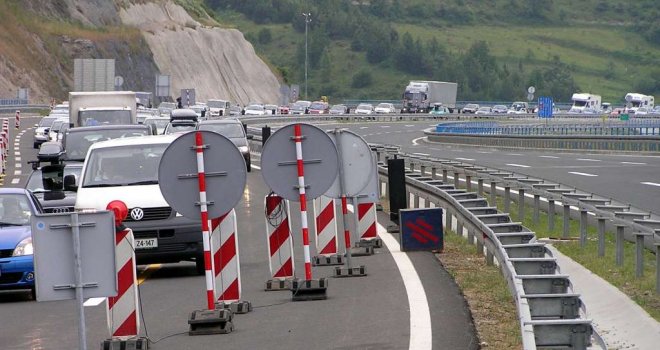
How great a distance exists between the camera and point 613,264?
16.1m

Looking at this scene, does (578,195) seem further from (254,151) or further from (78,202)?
(254,151)

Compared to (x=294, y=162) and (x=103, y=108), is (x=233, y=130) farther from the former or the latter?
(x=294, y=162)

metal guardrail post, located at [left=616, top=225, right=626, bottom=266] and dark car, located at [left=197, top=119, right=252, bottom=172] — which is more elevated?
metal guardrail post, located at [left=616, top=225, right=626, bottom=266]

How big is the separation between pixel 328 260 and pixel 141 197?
7.73ft

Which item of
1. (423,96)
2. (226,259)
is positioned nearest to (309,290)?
(226,259)

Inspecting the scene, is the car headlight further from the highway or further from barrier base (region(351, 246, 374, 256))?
barrier base (region(351, 246, 374, 256))

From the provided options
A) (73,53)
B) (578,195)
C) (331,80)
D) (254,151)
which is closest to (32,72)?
(73,53)

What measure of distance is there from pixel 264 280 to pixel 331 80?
18083 centimetres

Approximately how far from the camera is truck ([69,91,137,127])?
4022cm

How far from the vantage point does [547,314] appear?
930 centimetres

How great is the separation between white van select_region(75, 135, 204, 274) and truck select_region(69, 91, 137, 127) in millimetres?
21409

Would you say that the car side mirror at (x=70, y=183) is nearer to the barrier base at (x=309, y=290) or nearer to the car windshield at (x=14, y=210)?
the car windshield at (x=14, y=210)

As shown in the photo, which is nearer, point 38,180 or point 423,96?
point 38,180

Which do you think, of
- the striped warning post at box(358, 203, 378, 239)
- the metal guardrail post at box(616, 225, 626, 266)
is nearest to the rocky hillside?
the striped warning post at box(358, 203, 378, 239)
